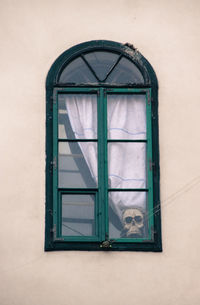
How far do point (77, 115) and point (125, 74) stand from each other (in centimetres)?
67

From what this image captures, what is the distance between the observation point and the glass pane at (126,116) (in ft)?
26.7

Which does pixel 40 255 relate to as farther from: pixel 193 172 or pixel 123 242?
pixel 193 172

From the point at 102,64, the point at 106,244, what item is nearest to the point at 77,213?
the point at 106,244

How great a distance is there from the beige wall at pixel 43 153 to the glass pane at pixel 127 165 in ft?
0.75

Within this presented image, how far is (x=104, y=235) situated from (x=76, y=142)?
104 cm

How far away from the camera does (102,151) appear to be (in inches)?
314

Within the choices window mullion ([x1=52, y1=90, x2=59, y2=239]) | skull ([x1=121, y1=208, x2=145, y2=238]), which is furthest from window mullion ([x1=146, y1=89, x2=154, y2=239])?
window mullion ([x1=52, y1=90, x2=59, y2=239])

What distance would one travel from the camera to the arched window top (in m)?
8.27

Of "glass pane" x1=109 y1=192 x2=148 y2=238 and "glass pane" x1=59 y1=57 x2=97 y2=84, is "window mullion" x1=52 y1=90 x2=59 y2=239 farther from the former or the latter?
"glass pane" x1=109 y1=192 x2=148 y2=238

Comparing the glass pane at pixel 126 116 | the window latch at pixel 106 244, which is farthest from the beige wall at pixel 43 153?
the glass pane at pixel 126 116

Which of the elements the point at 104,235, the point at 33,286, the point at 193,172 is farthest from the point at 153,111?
the point at 33,286

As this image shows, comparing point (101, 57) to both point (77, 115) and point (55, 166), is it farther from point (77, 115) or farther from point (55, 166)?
point (55, 166)

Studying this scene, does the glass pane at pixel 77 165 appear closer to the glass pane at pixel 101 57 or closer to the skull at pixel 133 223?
the skull at pixel 133 223

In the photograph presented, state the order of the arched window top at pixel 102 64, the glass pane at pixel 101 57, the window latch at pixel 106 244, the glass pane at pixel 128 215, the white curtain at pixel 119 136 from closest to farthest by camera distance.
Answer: the window latch at pixel 106 244
the glass pane at pixel 128 215
the white curtain at pixel 119 136
the arched window top at pixel 102 64
the glass pane at pixel 101 57
